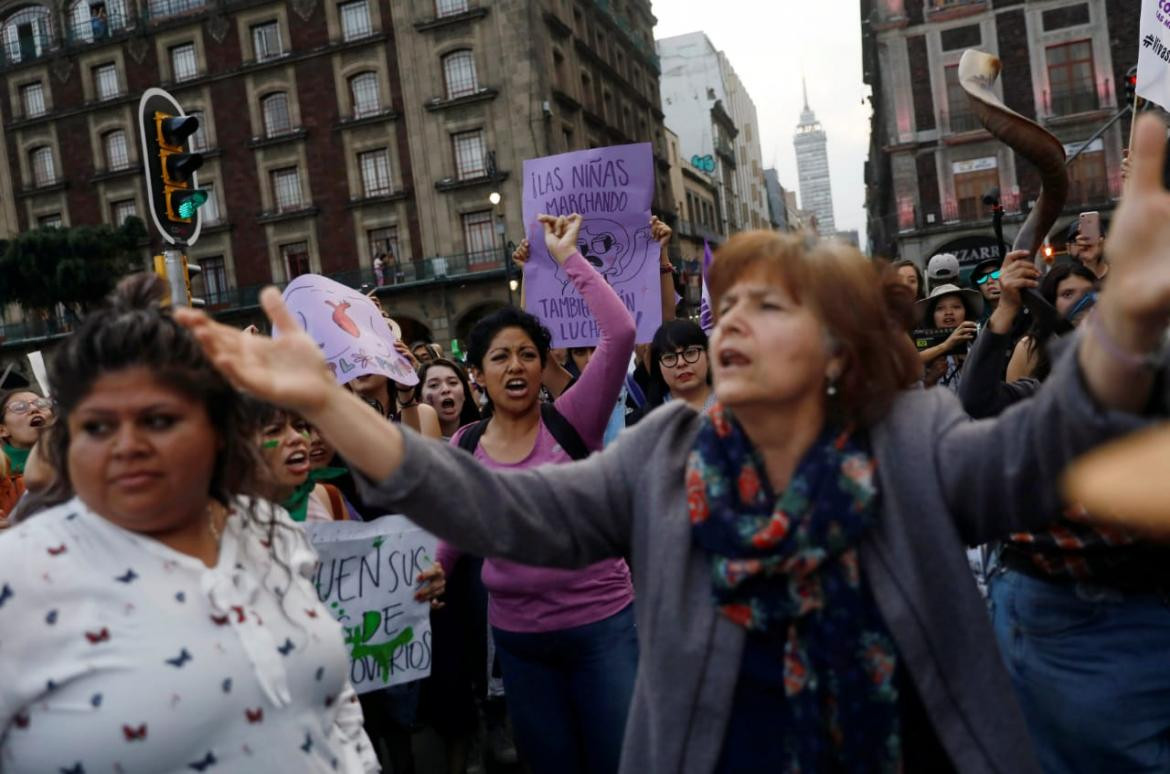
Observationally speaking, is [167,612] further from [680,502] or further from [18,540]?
[680,502]

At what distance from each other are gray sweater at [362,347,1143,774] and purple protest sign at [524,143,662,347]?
314cm

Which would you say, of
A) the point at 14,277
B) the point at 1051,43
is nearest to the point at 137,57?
the point at 14,277

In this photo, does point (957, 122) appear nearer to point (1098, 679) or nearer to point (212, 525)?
point (1098, 679)

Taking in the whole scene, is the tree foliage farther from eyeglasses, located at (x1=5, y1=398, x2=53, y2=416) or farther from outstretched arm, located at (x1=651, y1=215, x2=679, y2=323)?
outstretched arm, located at (x1=651, y1=215, x2=679, y2=323)

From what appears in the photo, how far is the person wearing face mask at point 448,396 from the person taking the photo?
5754 mm

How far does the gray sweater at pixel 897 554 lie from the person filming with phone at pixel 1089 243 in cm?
325

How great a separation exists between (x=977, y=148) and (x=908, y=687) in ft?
120

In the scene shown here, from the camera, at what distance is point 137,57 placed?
35094 mm

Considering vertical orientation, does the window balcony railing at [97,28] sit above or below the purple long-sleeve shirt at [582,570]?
above

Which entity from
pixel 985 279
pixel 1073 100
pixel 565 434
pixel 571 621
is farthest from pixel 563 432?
pixel 1073 100

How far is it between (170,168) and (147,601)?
255 inches

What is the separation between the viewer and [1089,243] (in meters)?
4.84

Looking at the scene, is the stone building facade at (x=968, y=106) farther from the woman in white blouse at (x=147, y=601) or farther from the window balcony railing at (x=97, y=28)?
the woman in white blouse at (x=147, y=601)

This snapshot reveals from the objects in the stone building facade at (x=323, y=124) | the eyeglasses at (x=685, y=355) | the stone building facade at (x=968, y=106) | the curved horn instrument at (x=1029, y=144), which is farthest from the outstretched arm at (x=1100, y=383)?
the stone building facade at (x=968, y=106)
